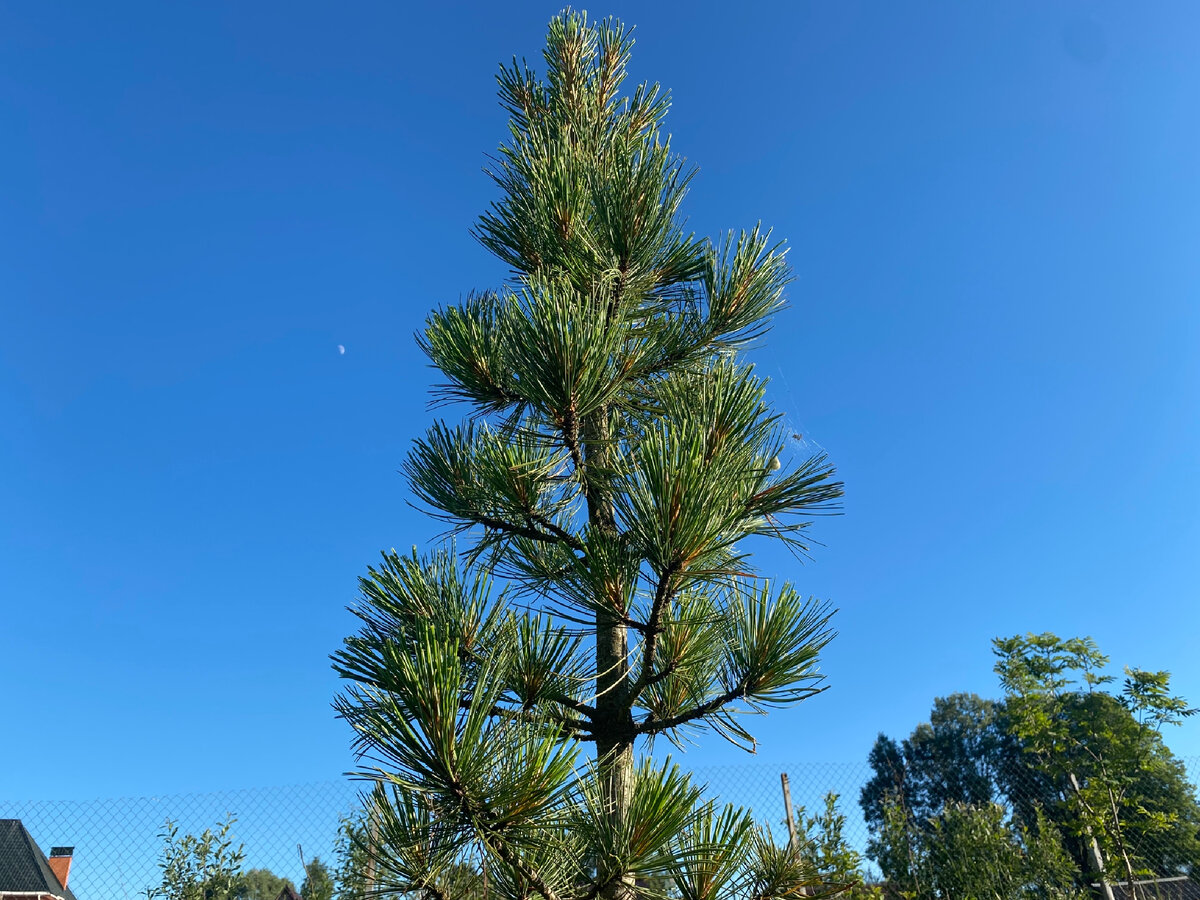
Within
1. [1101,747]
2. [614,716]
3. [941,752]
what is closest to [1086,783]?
[1101,747]

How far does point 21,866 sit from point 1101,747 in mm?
18526

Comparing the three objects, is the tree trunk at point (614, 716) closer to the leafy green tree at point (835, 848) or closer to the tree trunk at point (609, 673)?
the tree trunk at point (609, 673)

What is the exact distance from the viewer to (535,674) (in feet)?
8.21

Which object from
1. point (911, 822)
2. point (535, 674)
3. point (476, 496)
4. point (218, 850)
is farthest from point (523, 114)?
point (911, 822)

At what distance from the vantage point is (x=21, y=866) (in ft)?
48.0

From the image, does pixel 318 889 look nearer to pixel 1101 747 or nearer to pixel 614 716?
pixel 614 716

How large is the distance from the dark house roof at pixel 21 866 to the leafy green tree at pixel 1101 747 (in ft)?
55.5

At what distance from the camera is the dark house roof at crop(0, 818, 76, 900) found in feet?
46.9

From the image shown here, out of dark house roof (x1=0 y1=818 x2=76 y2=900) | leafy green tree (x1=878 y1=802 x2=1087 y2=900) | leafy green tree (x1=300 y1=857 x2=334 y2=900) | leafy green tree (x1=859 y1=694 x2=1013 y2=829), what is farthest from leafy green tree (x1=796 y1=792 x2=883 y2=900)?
leafy green tree (x1=859 y1=694 x2=1013 y2=829)

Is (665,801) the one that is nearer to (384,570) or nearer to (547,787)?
(547,787)

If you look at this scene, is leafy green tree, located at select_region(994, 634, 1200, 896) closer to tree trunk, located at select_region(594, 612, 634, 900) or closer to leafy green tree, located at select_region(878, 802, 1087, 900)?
leafy green tree, located at select_region(878, 802, 1087, 900)

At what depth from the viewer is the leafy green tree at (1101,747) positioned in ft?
16.6

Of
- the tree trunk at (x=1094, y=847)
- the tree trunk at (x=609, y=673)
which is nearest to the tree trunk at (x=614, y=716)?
the tree trunk at (x=609, y=673)

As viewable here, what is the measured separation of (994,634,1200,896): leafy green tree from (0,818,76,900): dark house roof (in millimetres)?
16920
